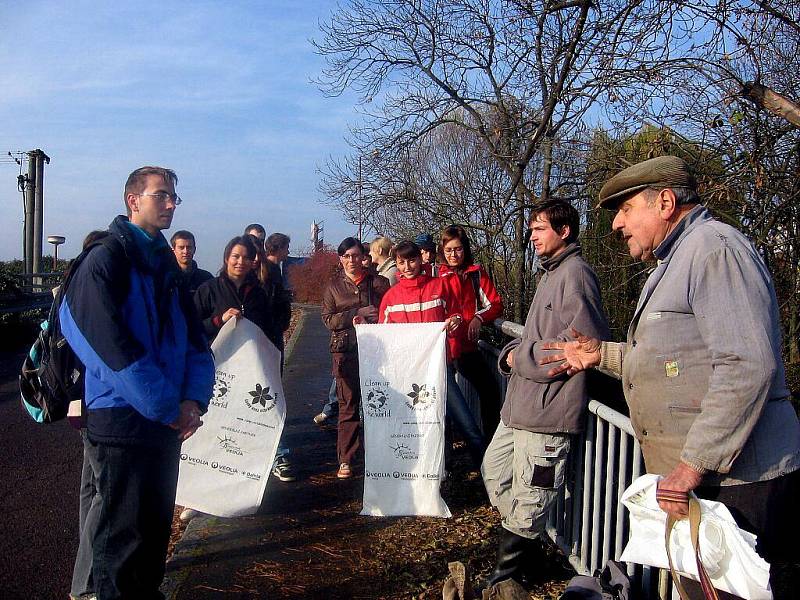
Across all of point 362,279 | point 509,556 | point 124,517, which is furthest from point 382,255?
point 124,517

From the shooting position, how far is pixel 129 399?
305 cm

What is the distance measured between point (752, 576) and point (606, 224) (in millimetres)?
6919

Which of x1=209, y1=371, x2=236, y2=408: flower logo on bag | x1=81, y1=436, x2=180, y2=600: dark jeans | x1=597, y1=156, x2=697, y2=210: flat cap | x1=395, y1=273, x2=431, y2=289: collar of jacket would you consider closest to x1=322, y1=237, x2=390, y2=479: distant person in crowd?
x1=395, y1=273, x2=431, y2=289: collar of jacket

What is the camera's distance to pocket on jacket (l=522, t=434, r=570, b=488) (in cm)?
373

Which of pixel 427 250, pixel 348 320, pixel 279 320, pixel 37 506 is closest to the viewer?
pixel 37 506

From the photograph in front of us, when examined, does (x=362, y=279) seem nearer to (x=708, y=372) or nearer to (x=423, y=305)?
(x=423, y=305)

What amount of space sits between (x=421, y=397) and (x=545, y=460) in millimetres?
1622

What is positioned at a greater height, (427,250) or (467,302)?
(427,250)

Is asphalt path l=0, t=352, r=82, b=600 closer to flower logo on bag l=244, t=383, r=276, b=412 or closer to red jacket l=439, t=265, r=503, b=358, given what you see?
flower logo on bag l=244, t=383, r=276, b=412

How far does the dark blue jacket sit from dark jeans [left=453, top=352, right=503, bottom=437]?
9.74 ft

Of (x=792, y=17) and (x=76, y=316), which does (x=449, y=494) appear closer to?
(x=76, y=316)

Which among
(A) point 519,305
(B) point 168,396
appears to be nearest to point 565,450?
(B) point 168,396

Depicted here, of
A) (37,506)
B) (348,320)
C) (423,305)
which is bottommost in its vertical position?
(37,506)

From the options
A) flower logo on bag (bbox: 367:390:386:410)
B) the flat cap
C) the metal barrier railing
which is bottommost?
the metal barrier railing
